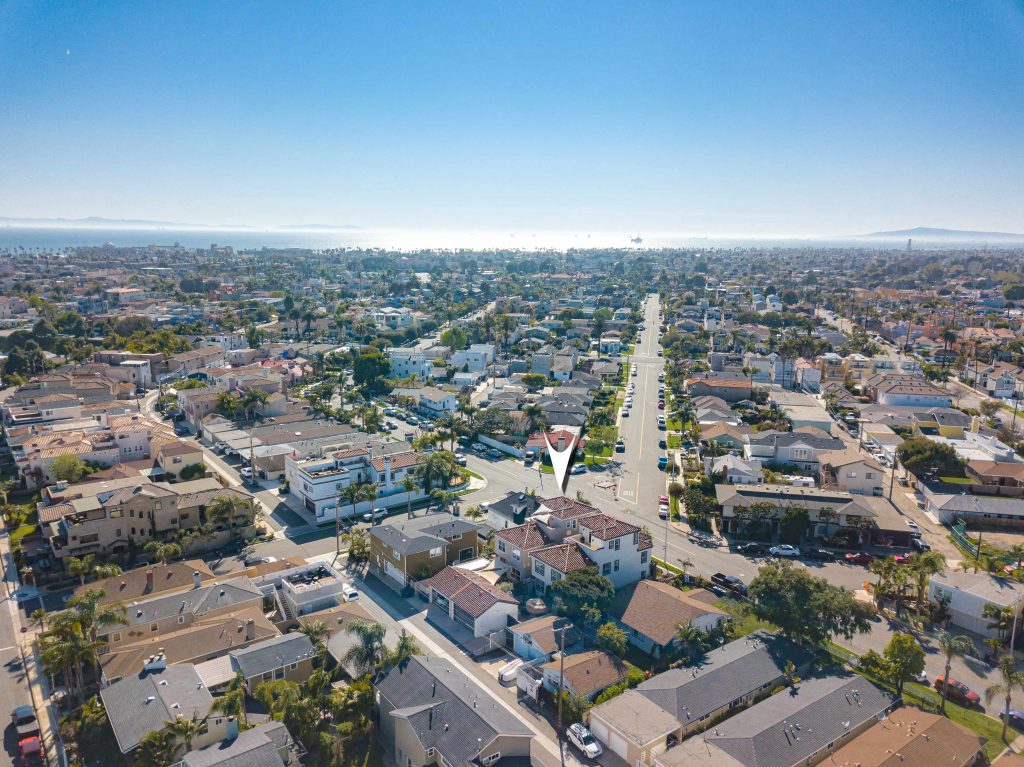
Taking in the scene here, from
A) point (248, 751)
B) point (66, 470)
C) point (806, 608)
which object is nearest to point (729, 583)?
point (806, 608)

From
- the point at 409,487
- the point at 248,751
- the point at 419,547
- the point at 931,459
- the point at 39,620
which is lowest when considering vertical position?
the point at 39,620

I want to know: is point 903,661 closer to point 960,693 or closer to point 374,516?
point 960,693

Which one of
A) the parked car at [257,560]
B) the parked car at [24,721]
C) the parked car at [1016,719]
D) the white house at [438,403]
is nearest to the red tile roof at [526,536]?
the parked car at [257,560]

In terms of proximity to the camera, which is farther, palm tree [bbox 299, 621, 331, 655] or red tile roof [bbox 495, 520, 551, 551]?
red tile roof [bbox 495, 520, 551, 551]

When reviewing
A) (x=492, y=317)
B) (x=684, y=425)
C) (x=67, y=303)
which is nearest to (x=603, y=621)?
(x=684, y=425)

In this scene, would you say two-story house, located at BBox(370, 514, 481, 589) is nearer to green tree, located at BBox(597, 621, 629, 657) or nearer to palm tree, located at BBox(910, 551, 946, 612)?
green tree, located at BBox(597, 621, 629, 657)

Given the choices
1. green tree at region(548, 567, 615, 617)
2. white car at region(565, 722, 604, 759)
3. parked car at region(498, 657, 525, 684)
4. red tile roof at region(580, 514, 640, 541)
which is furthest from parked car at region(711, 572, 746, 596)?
white car at region(565, 722, 604, 759)

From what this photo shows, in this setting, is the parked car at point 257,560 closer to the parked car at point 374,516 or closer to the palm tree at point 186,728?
the parked car at point 374,516

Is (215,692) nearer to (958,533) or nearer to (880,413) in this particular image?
(958,533)
